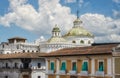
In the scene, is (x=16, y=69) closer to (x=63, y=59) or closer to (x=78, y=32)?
(x=63, y=59)

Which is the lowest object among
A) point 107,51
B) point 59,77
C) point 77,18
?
point 59,77

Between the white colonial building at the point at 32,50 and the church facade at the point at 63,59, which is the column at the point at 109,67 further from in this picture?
the white colonial building at the point at 32,50

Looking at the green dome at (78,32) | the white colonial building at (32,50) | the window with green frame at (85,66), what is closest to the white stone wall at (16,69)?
the white colonial building at (32,50)

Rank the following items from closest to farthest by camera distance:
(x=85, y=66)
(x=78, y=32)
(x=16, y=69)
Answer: (x=85, y=66)
(x=16, y=69)
(x=78, y=32)

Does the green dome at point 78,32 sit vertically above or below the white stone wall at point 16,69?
above

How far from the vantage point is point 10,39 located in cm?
11081

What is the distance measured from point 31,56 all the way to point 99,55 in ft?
88.1

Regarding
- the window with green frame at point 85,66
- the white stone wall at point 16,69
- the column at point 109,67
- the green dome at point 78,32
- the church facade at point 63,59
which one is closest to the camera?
the column at point 109,67

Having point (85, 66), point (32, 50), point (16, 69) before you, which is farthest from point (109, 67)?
point (32, 50)

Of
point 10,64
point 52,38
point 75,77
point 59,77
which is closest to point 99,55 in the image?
point 75,77

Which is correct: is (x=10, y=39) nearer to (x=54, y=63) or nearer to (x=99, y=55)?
(x=54, y=63)

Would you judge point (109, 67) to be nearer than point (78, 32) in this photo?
Yes

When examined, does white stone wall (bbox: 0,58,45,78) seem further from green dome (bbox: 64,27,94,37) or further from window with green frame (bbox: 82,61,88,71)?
green dome (bbox: 64,27,94,37)

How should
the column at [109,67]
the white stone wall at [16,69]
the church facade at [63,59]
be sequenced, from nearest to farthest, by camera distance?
the column at [109,67]
the church facade at [63,59]
the white stone wall at [16,69]
